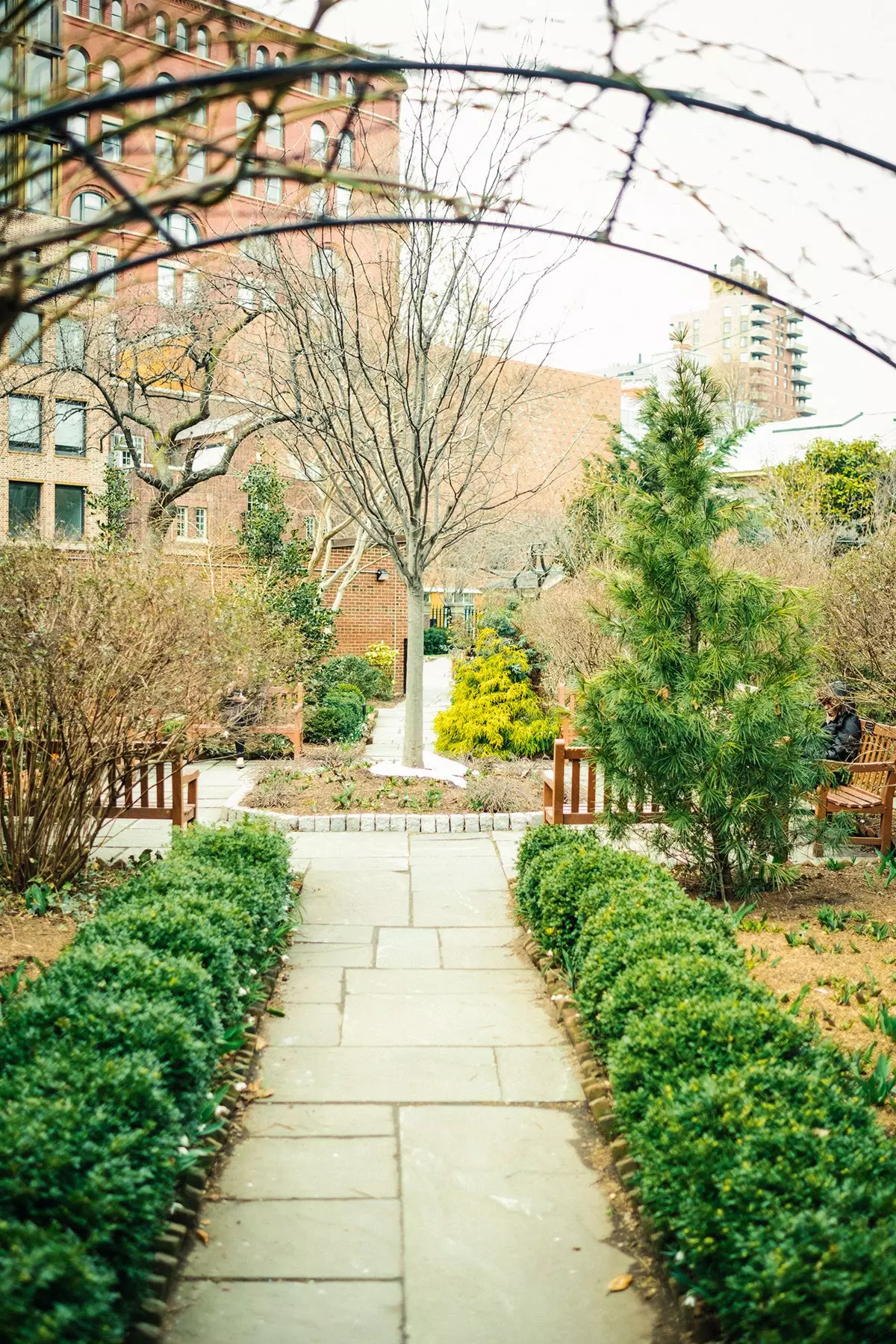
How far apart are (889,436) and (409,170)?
2740cm

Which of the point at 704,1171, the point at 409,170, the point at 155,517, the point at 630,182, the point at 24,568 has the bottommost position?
the point at 704,1171

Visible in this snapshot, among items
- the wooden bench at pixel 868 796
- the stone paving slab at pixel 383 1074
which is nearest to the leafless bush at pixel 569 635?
the wooden bench at pixel 868 796

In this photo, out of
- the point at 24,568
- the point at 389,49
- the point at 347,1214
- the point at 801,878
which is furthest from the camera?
the point at 801,878

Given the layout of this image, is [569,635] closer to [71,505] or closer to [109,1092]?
[109,1092]

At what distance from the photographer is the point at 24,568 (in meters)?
6.23

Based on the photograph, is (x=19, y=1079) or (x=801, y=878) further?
(x=801, y=878)

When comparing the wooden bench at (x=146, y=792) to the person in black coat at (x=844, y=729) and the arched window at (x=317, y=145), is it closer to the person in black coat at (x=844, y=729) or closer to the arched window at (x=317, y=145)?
the arched window at (x=317, y=145)

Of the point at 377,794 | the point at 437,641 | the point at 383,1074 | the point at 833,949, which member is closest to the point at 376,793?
the point at 377,794

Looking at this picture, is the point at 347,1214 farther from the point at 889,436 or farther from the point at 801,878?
the point at 889,436

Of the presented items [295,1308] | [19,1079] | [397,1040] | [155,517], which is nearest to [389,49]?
[19,1079]

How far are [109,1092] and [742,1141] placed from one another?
5.59 ft

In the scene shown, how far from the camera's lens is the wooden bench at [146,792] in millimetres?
6508

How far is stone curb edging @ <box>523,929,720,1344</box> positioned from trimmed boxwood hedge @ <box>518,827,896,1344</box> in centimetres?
8

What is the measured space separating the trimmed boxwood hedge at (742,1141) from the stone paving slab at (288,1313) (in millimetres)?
789
